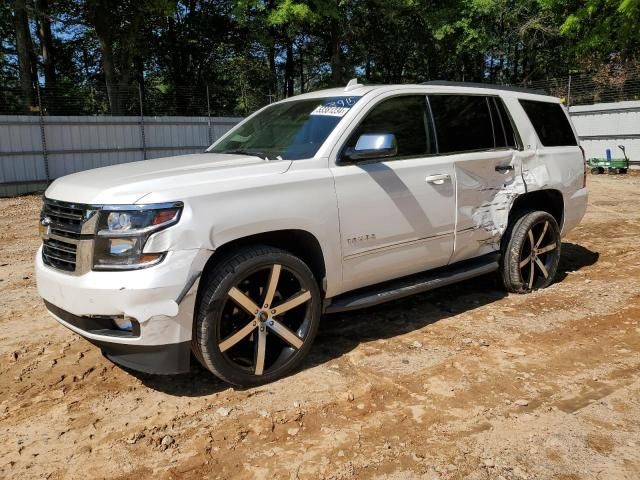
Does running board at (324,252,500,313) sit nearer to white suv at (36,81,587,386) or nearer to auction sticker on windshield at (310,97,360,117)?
white suv at (36,81,587,386)

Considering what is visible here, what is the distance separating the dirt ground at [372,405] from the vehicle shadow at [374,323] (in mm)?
20

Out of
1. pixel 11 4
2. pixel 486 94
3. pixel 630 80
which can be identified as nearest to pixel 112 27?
pixel 11 4

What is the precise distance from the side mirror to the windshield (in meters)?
0.23

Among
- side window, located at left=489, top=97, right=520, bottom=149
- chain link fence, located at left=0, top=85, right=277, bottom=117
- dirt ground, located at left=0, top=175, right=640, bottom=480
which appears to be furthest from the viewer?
chain link fence, located at left=0, top=85, right=277, bottom=117

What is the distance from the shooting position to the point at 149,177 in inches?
128

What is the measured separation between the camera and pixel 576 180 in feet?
18.5

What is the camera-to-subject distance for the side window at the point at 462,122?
4480 mm

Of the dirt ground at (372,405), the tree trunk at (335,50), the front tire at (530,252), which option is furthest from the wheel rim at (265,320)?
the tree trunk at (335,50)

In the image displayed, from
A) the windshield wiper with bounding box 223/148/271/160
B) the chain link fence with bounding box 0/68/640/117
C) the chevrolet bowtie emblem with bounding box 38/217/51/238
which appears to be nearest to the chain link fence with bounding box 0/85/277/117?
the chain link fence with bounding box 0/68/640/117

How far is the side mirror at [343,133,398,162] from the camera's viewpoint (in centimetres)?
370

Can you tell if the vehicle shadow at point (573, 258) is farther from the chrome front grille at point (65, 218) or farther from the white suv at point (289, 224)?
the chrome front grille at point (65, 218)

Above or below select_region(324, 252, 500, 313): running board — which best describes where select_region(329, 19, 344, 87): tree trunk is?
above

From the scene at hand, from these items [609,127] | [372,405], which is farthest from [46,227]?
[609,127]

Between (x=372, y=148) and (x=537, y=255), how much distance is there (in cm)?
255
